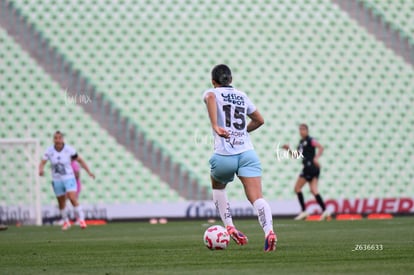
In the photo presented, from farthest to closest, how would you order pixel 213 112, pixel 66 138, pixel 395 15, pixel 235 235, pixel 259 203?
pixel 395 15, pixel 66 138, pixel 235 235, pixel 259 203, pixel 213 112

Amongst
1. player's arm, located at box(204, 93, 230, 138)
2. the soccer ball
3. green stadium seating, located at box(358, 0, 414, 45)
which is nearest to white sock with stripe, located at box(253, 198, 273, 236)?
the soccer ball

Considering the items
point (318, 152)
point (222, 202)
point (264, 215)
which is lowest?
point (264, 215)

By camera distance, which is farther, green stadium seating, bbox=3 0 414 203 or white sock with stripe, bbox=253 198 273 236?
green stadium seating, bbox=3 0 414 203

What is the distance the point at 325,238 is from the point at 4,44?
46.5 feet

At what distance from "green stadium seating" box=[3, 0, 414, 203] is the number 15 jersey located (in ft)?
44.7

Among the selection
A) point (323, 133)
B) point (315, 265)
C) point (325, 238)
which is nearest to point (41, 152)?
point (323, 133)

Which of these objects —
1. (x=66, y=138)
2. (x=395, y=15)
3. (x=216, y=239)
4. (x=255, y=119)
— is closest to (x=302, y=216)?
(x=66, y=138)

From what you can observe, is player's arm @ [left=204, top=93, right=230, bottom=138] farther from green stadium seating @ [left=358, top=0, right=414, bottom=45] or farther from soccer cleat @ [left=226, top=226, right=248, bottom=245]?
green stadium seating @ [left=358, top=0, right=414, bottom=45]

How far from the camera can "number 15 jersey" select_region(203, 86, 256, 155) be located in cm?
912

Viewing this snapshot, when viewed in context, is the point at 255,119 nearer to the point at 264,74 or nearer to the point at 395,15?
the point at 264,74

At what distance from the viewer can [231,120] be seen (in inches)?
362

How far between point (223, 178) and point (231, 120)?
2.03ft

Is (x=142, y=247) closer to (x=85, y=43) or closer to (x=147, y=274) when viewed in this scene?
(x=147, y=274)

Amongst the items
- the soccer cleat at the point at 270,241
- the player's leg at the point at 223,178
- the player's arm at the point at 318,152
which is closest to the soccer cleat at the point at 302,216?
the player's arm at the point at 318,152
